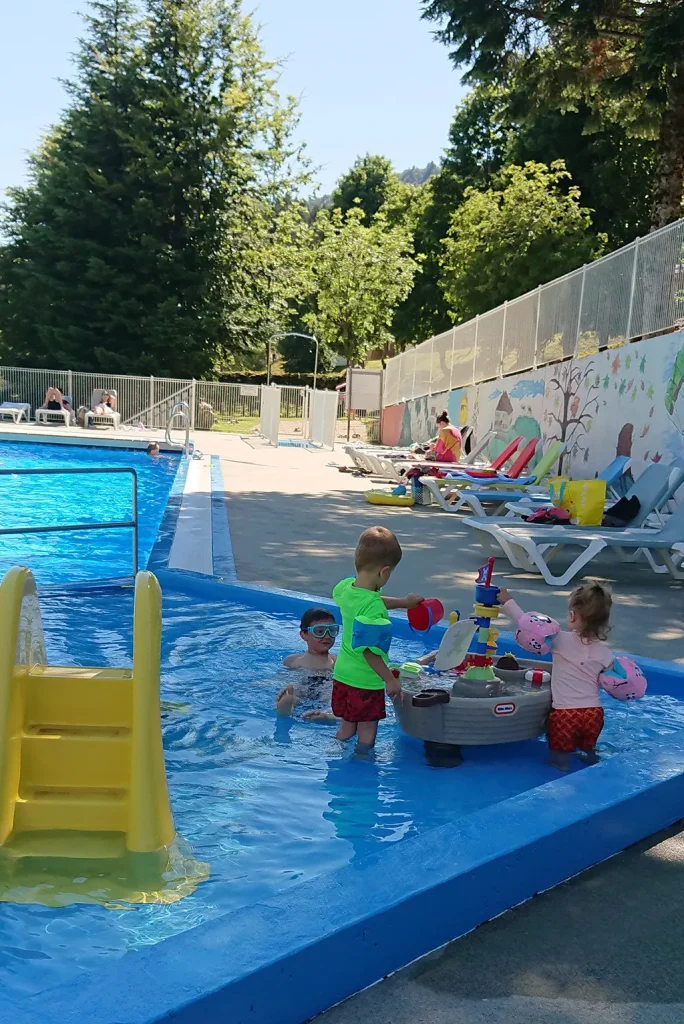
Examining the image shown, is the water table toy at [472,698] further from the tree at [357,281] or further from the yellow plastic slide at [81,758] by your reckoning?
the tree at [357,281]

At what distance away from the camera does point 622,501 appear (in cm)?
935

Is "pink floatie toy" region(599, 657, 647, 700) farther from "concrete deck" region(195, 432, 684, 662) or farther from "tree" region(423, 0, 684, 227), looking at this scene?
"tree" region(423, 0, 684, 227)

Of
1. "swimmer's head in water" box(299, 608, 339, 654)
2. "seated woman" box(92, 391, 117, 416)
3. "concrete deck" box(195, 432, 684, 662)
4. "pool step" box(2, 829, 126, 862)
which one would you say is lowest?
"pool step" box(2, 829, 126, 862)

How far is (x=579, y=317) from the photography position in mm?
16203

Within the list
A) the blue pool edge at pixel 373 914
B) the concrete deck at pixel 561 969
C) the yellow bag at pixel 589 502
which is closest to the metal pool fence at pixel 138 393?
the yellow bag at pixel 589 502

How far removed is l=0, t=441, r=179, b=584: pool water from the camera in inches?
375

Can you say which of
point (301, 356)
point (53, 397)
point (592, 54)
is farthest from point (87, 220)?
point (592, 54)

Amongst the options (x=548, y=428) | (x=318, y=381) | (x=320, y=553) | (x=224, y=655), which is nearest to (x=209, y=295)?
(x=318, y=381)

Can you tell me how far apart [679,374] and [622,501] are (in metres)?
2.89

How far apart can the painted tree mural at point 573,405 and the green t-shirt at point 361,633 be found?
11431 mm

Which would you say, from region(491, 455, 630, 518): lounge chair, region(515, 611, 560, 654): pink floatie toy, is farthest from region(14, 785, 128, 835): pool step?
region(491, 455, 630, 518): lounge chair

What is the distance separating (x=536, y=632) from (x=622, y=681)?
1.45ft

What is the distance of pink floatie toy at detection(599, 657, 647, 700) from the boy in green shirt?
94cm

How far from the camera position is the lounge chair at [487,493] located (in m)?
11.9
